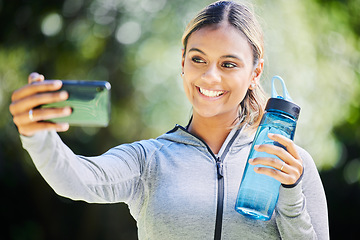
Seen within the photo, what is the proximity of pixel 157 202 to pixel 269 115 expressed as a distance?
0.50 m

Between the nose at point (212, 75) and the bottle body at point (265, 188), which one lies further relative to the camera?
the nose at point (212, 75)

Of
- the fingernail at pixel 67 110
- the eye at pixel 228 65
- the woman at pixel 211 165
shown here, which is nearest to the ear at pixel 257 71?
the woman at pixel 211 165

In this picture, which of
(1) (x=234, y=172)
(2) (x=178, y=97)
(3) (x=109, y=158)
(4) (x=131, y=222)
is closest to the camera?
(3) (x=109, y=158)

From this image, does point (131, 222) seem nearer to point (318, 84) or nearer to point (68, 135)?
point (68, 135)

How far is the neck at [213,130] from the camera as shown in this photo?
200 cm

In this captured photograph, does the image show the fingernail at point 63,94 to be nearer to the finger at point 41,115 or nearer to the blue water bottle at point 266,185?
the finger at point 41,115

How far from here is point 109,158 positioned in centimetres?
169

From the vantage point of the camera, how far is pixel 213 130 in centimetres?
201

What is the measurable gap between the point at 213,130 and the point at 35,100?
0.91 meters

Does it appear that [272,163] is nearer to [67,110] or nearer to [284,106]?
[284,106]

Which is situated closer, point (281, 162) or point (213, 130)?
point (281, 162)

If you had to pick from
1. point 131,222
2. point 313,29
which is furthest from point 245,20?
point 131,222

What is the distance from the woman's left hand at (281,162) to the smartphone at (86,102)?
53 centimetres

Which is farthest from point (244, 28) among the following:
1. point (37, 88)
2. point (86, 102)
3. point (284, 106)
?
point (37, 88)
